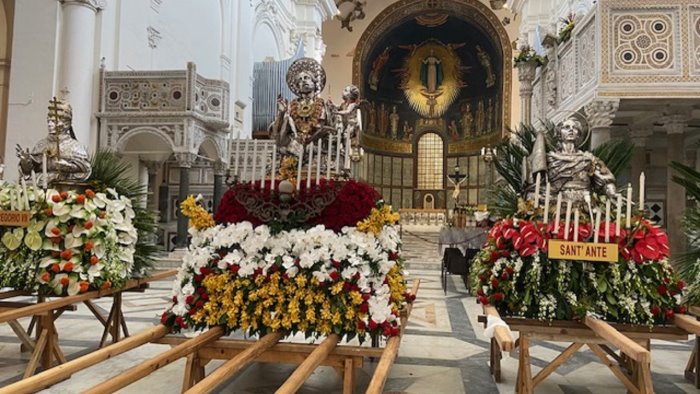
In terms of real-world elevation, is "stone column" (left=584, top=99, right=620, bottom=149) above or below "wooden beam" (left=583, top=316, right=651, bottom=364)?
above

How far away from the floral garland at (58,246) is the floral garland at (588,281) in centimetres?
281

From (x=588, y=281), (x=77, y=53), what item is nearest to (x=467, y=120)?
(x=77, y=53)

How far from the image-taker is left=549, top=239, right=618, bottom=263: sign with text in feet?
9.40

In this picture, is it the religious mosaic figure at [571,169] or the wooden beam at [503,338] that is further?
the religious mosaic figure at [571,169]

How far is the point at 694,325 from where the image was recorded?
2658mm

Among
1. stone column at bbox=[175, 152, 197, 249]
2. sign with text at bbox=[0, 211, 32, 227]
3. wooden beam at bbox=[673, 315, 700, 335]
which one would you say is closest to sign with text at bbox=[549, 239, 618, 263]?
wooden beam at bbox=[673, 315, 700, 335]

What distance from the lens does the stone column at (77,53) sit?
28.9ft

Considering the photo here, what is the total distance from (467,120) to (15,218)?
2653 centimetres

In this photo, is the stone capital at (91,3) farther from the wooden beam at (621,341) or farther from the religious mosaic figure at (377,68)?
the religious mosaic figure at (377,68)

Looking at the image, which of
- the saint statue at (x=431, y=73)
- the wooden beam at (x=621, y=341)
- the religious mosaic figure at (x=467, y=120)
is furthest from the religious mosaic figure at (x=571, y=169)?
the saint statue at (x=431, y=73)

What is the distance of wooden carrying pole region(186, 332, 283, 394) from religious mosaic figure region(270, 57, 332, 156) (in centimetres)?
218

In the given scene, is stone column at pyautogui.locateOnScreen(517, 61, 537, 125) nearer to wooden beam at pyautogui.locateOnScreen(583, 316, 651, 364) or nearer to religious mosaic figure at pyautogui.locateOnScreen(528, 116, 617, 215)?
religious mosaic figure at pyautogui.locateOnScreen(528, 116, 617, 215)

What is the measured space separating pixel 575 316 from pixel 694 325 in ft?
A: 1.90

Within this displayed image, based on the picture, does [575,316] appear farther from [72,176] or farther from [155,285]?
[155,285]
